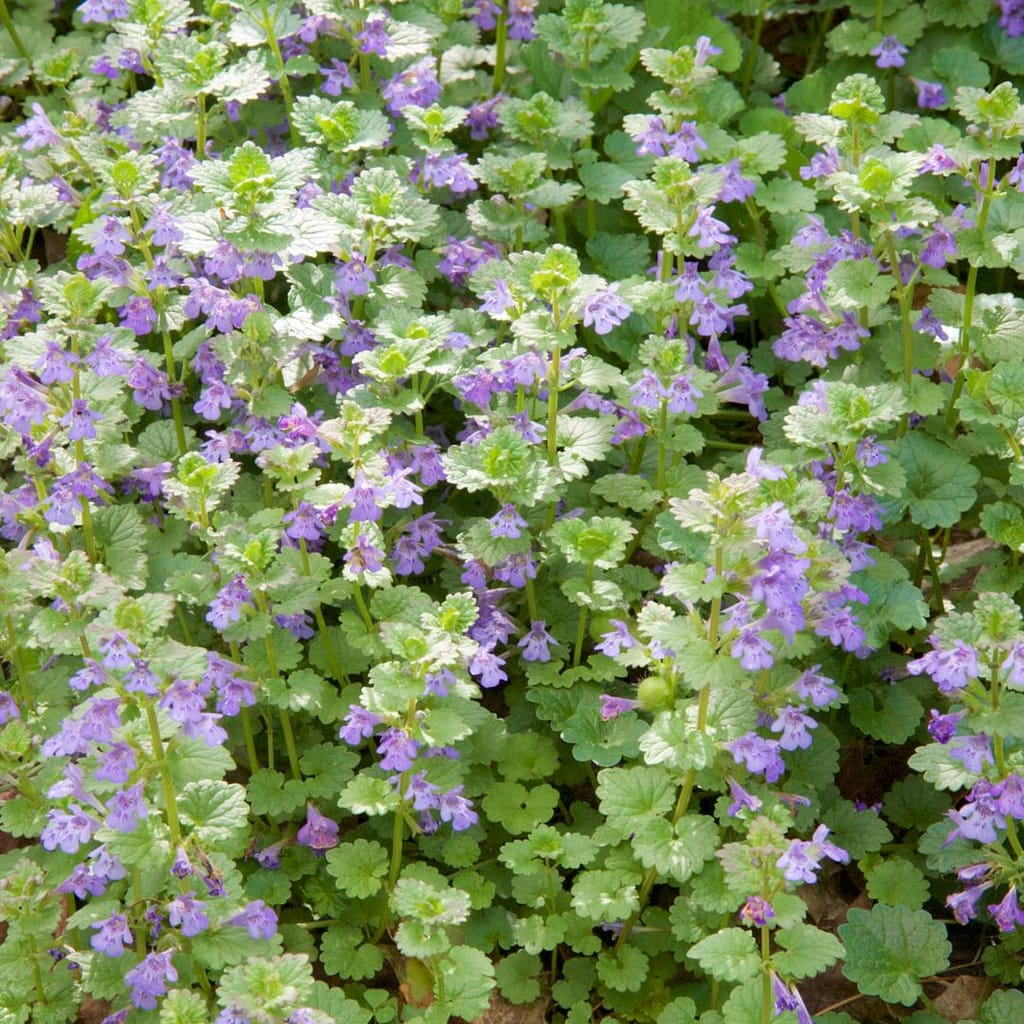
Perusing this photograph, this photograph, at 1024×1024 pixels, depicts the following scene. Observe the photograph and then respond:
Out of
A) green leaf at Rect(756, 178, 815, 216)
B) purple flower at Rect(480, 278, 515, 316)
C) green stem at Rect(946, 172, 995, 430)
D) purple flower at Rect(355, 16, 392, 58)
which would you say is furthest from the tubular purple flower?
green leaf at Rect(756, 178, 815, 216)

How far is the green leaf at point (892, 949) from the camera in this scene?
3797 mm

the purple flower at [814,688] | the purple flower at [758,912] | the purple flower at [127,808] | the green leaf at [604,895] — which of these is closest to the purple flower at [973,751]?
the purple flower at [814,688]

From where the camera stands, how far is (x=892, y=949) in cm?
387

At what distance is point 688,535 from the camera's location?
13.6ft

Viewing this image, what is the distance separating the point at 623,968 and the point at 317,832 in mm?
968

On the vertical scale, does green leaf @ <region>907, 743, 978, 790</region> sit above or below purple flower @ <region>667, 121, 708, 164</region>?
below

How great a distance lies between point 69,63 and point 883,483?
3914mm

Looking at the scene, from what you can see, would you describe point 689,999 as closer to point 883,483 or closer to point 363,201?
point 883,483

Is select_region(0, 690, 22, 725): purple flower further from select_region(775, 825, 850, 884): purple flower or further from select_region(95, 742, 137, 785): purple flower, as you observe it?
select_region(775, 825, 850, 884): purple flower

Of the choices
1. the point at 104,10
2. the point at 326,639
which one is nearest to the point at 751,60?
the point at 104,10

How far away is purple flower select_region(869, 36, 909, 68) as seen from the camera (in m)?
6.17

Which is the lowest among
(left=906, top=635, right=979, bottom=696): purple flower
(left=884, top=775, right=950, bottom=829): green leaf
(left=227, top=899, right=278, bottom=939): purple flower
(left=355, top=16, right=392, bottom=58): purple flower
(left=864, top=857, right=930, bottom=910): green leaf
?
(left=884, top=775, right=950, bottom=829): green leaf

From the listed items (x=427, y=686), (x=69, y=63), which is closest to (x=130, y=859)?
(x=427, y=686)

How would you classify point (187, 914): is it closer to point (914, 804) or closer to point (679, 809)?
point (679, 809)
